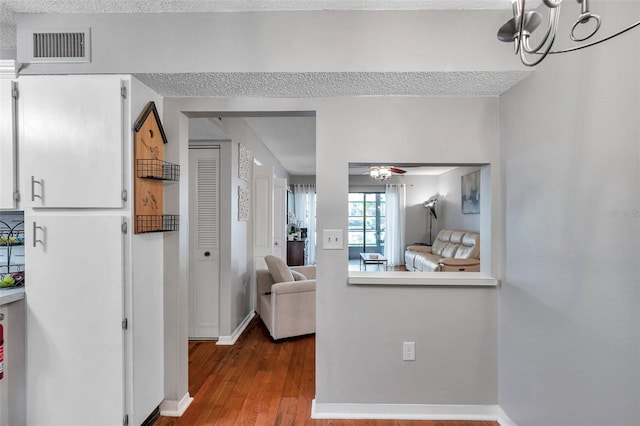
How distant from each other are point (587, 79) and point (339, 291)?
1.69 meters

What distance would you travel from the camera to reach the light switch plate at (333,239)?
2176mm

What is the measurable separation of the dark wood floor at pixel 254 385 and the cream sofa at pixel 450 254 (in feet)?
8.38

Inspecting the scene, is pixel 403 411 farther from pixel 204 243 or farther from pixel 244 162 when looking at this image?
pixel 244 162

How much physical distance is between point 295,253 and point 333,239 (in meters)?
4.76

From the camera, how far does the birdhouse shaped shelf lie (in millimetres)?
1862

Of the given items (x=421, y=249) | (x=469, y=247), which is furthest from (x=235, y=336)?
(x=421, y=249)

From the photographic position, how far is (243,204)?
395cm

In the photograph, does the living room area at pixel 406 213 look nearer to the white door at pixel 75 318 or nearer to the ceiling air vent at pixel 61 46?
the white door at pixel 75 318

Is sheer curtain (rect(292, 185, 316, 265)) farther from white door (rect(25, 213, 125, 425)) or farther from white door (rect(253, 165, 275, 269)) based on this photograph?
white door (rect(25, 213, 125, 425))

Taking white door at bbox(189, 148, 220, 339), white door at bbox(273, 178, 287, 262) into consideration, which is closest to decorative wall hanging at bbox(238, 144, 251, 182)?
white door at bbox(189, 148, 220, 339)

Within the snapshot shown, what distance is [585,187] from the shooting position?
1.44 metres

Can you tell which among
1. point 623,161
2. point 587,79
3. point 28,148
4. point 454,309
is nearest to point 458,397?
point 454,309

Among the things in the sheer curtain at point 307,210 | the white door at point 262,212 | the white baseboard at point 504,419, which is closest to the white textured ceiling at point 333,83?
the white baseboard at point 504,419

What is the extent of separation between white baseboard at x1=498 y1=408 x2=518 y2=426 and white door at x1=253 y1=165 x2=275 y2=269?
3148mm
